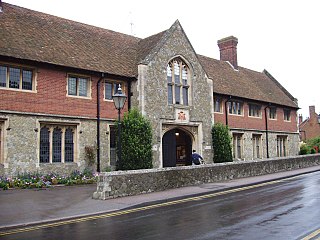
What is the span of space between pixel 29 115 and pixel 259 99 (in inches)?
833

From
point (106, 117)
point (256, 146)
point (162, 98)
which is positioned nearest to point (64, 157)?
point (106, 117)

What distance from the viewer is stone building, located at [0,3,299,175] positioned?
56.6ft

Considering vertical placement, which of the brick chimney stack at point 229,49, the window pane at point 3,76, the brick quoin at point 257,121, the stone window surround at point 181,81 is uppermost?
the brick chimney stack at point 229,49

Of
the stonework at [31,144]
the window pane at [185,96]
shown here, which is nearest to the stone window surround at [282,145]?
the window pane at [185,96]

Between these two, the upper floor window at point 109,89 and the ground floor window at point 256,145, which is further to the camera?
the ground floor window at point 256,145

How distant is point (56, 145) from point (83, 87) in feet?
12.2

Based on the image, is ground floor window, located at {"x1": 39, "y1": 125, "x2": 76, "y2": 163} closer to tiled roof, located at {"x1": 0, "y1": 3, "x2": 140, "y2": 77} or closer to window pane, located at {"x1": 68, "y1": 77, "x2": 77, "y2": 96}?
window pane, located at {"x1": 68, "y1": 77, "x2": 77, "y2": 96}

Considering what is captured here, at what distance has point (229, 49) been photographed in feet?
119

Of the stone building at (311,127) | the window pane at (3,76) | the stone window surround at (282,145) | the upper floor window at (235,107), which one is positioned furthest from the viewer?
the stone building at (311,127)

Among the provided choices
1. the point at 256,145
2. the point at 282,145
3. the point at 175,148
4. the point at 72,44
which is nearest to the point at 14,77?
the point at 72,44

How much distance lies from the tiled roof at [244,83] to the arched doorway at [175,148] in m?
4.57

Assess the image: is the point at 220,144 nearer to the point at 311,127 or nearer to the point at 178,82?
the point at 178,82

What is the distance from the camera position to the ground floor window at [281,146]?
116 ft

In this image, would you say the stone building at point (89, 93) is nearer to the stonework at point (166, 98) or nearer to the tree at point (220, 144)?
the stonework at point (166, 98)
